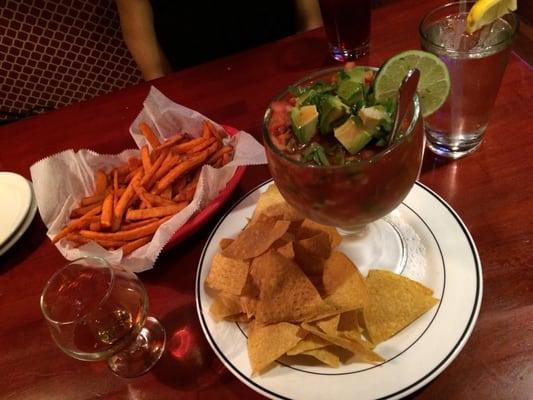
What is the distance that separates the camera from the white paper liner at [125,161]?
3.48ft

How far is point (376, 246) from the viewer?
983mm

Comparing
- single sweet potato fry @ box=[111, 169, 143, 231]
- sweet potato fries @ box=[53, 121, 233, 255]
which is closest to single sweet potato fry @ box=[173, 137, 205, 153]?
sweet potato fries @ box=[53, 121, 233, 255]

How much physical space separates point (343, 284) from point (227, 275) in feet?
0.69

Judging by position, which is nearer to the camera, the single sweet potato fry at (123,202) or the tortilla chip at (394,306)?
the tortilla chip at (394,306)

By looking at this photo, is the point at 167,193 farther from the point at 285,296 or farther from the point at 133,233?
the point at 285,296

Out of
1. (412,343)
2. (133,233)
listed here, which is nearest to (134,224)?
(133,233)

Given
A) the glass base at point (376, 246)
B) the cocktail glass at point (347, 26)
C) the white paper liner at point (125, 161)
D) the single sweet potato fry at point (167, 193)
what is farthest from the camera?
the cocktail glass at point (347, 26)

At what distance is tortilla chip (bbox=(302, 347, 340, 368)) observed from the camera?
0.78 m

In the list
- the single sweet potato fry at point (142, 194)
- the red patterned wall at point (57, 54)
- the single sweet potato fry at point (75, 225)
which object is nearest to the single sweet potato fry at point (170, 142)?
the single sweet potato fry at point (142, 194)

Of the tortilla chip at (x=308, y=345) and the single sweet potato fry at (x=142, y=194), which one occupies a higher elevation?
the single sweet potato fry at (x=142, y=194)

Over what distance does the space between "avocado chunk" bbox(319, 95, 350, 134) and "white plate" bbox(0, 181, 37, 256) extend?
0.83m

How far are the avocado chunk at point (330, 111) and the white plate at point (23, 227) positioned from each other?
0.83m

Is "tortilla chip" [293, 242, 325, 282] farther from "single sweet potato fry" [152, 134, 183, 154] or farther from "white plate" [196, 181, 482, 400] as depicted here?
"single sweet potato fry" [152, 134, 183, 154]

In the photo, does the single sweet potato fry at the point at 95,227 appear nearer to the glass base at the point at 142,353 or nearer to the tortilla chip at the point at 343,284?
the glass base at the point at 142,353
